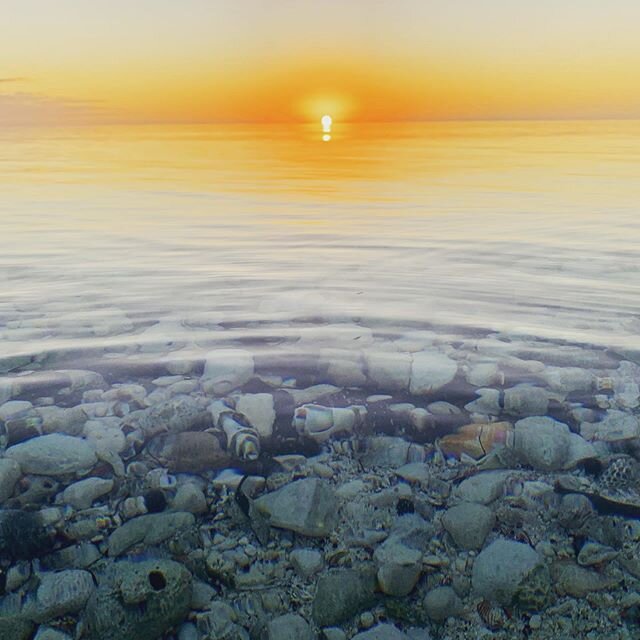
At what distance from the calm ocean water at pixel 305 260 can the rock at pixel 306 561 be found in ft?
3.02

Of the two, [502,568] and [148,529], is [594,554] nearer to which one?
[502,568]

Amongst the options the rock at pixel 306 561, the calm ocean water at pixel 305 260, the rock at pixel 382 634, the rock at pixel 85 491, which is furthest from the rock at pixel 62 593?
the calm ocean water at pixel 305 260

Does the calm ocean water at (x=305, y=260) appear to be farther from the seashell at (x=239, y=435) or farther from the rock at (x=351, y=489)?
the rock at (x=351, y=489)

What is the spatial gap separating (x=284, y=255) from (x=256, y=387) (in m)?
1.97

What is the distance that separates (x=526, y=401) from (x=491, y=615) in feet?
2.18

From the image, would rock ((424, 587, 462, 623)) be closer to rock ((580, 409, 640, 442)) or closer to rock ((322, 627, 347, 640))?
rock ((322, 627, 347, 640))

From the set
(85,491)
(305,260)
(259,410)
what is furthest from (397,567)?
(305,260)

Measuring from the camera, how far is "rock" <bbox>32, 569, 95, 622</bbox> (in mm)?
1322

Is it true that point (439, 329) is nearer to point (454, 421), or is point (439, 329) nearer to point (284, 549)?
point (454, 421)

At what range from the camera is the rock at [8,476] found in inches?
59.8

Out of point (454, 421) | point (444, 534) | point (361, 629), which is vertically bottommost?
point (361, 629)

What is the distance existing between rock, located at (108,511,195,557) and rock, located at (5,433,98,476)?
21 centimetres

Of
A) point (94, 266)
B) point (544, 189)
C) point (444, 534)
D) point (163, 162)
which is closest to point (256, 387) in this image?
point (444, 534)

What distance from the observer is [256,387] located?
1.98 metres
